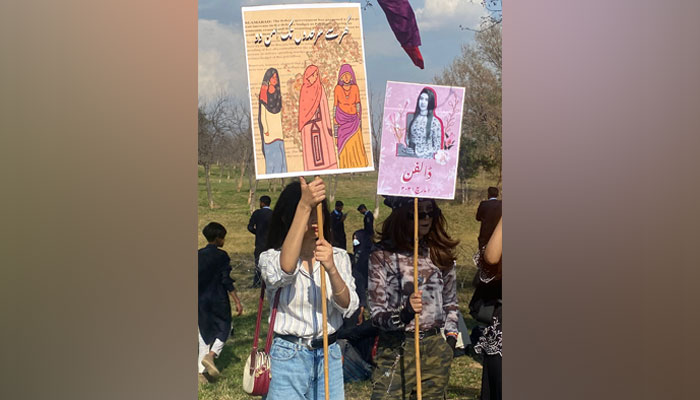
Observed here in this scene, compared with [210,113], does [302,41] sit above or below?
above

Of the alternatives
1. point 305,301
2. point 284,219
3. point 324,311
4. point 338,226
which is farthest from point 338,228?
point 324,311

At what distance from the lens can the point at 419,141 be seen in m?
4.66

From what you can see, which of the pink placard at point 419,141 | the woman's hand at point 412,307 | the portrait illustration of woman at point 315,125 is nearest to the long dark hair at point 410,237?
the pink placard at point 419,141

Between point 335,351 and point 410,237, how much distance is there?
804 mm

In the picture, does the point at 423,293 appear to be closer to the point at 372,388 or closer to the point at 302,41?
the point at 372,388

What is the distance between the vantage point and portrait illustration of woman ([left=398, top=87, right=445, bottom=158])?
15.3 feet

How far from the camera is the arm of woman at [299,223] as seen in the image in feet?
13.7

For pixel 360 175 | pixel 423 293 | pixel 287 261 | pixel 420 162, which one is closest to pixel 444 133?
pixel 420 162

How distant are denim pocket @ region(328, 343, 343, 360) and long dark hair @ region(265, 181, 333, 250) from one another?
573 millimetres

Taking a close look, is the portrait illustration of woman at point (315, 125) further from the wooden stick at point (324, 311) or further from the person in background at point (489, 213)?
the person in background at point (489, 213)

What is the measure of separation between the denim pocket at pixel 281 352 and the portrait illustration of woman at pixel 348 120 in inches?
40.4

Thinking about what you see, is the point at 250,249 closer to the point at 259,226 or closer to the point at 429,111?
the point at 259,226

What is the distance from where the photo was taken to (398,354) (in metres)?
4.56

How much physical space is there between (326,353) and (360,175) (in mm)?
1213
